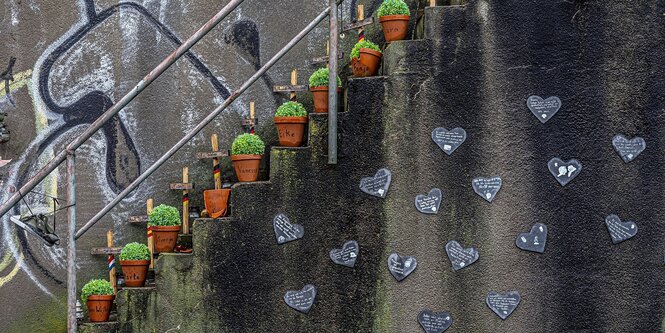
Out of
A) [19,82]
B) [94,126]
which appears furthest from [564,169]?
[19,82]

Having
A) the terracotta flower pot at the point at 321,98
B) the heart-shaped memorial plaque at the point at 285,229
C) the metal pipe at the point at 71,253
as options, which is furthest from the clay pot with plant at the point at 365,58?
the metal pipe at the point at 71,253

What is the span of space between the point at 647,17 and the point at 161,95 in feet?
12.2

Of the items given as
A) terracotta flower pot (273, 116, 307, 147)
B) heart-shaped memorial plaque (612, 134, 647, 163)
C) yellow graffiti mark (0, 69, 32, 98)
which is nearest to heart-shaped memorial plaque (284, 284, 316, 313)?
terracotta flower pot (273, 116, 307, 147)

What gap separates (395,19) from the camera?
8.03 m

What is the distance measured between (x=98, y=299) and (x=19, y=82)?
203cm

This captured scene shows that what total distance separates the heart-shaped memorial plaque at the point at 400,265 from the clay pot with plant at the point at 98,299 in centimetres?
202

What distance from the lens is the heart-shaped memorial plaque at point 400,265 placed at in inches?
306

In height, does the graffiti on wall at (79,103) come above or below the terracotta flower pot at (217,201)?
above

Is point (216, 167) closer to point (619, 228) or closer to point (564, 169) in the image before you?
point (564, 169)

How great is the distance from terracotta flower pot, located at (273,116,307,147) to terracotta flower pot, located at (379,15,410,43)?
0.88 metres

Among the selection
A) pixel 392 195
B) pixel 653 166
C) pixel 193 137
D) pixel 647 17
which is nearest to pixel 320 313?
pixel 392 195

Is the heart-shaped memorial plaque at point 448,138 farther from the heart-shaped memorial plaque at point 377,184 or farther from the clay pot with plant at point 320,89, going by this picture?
the clay pot with plant at point 320,89

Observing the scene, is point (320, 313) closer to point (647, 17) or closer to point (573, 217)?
point (573, 217)

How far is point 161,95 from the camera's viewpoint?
8836mm
